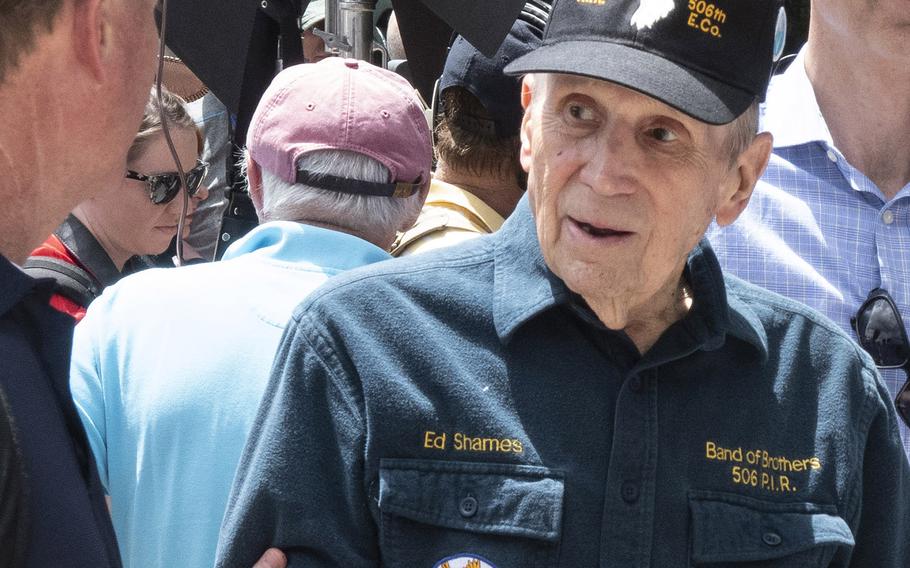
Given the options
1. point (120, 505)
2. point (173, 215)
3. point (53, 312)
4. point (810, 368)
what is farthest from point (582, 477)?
point (173, 215)

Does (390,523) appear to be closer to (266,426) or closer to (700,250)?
(266,426)

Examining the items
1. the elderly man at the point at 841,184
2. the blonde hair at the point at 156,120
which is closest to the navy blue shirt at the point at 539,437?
the elderly man at the point at 841,184

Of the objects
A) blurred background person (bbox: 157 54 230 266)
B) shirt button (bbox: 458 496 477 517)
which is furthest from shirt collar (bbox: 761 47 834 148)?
blurred background person (bbox: 157 54 230 266)

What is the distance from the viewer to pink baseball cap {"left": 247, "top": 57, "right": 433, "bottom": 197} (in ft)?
8.96

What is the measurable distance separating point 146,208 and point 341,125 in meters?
1.58

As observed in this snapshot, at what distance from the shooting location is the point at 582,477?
1915 mm

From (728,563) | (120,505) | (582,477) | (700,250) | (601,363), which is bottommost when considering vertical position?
(120,505)

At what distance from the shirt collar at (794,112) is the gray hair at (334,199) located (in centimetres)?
90

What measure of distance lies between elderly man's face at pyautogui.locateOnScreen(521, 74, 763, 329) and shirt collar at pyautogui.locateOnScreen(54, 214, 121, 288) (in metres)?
1.97

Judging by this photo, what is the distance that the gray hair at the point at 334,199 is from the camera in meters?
2.74

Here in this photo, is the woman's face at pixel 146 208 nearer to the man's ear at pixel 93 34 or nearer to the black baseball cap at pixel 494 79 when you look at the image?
the black baseball cap at pixel 494 79

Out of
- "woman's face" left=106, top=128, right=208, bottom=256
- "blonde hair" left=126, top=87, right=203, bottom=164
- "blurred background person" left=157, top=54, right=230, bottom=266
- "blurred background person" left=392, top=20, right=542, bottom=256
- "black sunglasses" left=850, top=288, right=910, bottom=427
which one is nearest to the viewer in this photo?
"black sunglasses" left=850, top=288, right=910, bottom=427

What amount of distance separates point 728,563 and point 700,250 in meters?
0.54

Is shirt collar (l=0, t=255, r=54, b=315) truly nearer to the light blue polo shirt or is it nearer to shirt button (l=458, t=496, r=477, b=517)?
shirt button (l=458, t=496, r=477, b=517)
